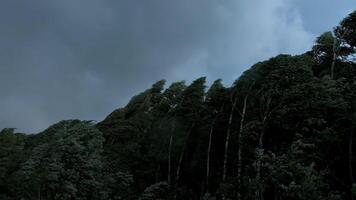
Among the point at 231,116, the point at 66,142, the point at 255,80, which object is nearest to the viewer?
the point at 66,142

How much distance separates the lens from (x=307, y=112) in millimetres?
26922

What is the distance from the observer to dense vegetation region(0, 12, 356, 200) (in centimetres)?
2256

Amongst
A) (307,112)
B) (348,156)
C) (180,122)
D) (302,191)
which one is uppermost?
(180,122)

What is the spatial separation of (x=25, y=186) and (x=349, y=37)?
23980mm

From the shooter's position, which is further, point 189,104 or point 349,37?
point 189,104

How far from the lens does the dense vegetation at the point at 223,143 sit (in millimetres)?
22562

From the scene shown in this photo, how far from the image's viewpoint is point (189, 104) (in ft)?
140

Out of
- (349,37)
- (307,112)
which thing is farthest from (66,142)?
(349,37)

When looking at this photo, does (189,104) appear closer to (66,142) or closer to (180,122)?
(180,122)

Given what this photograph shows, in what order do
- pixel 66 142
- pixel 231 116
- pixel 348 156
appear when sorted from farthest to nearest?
pixel 231 116 → pixel 348 156 → pixel 66 142

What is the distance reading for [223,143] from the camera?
38.5 meters

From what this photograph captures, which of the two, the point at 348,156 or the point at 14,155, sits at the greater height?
the point at 14,155

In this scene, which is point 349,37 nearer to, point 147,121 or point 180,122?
point 180,122

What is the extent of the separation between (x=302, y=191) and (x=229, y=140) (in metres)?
18.1
